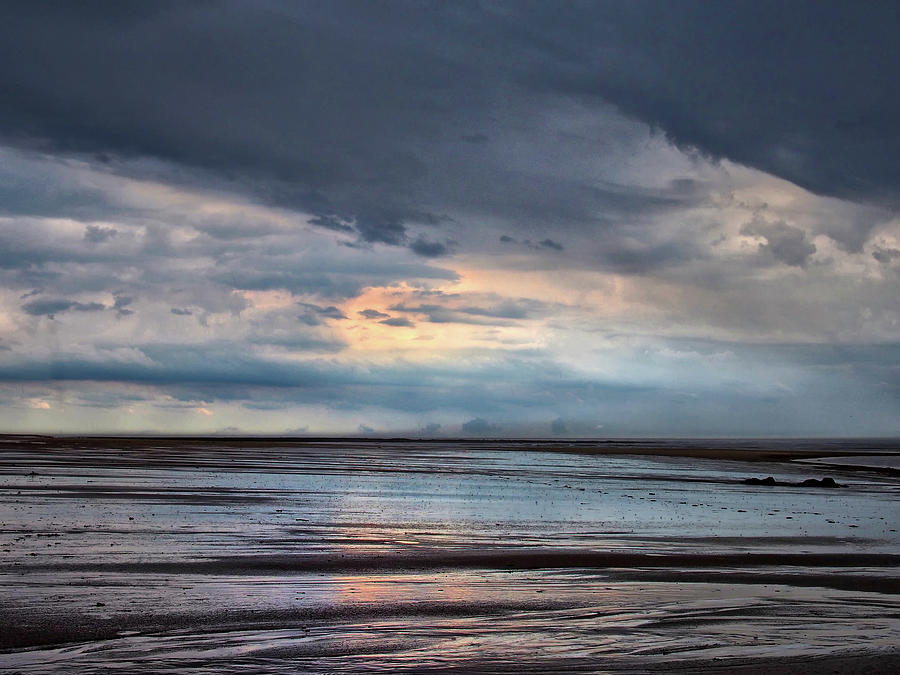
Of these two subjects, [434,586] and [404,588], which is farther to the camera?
[434,586]

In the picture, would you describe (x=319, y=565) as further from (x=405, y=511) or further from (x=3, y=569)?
(x=405, y=511)

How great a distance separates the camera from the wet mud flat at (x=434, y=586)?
461 inches

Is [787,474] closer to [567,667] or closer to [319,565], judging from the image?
[319,565]

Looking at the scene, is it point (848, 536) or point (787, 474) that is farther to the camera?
point (787, 474)

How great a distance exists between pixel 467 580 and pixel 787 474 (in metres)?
58.5

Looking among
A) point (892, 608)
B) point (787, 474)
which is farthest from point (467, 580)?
point (787, 474)

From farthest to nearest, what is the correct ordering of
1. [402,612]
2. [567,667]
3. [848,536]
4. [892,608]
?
[848,536], [892,608], [402,612], [567,667]

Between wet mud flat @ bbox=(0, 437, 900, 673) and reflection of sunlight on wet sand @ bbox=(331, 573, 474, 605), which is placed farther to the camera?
reflection of sunlight on wet sand @ bbox=(331, 573, 474, 605)

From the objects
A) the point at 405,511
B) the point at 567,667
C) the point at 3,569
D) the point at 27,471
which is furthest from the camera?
the point at 27,471

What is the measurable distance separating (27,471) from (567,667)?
46605 millimetres

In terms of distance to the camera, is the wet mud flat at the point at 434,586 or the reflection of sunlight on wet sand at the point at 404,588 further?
the reflection of sunlight on wet sand at the point at 404,588

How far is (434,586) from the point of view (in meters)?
17.0

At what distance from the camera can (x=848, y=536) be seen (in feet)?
89.5

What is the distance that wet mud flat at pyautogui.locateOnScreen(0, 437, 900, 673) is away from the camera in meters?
11.7
